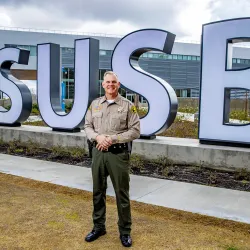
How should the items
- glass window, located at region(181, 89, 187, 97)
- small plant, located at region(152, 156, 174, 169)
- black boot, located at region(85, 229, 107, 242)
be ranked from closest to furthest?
1. black boot, located at region(85, 229, 107, 242)
2. small plant, located at region(152, 156, 174, 169)
3. glass window, located at region(181, 89, 187, 97)

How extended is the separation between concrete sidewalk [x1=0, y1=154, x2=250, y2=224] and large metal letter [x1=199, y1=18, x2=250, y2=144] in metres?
1.77

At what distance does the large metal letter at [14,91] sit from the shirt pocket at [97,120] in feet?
23.8

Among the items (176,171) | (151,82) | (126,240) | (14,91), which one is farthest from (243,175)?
(14,91)

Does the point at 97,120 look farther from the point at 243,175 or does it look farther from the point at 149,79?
the point at 149,79

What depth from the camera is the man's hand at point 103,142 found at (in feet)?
11.7

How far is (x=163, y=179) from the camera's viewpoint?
22.1 feet

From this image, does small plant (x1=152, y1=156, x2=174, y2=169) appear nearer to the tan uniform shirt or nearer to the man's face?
the tan uniform shirt

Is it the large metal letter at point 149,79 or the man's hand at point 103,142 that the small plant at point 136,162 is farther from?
the man's hand at point 103,142

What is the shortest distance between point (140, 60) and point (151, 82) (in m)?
46.8

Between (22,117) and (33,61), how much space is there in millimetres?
35721

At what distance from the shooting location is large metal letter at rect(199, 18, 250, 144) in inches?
285

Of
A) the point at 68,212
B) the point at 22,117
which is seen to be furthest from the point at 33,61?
the point at 68,212

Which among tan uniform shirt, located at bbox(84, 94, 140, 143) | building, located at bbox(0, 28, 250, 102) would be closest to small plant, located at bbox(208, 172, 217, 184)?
tan uniform shirt, located at bbox(84, 94, 140, 143)

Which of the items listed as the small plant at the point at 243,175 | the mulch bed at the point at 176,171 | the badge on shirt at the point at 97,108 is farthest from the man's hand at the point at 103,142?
the small plant at the point at 243,175
